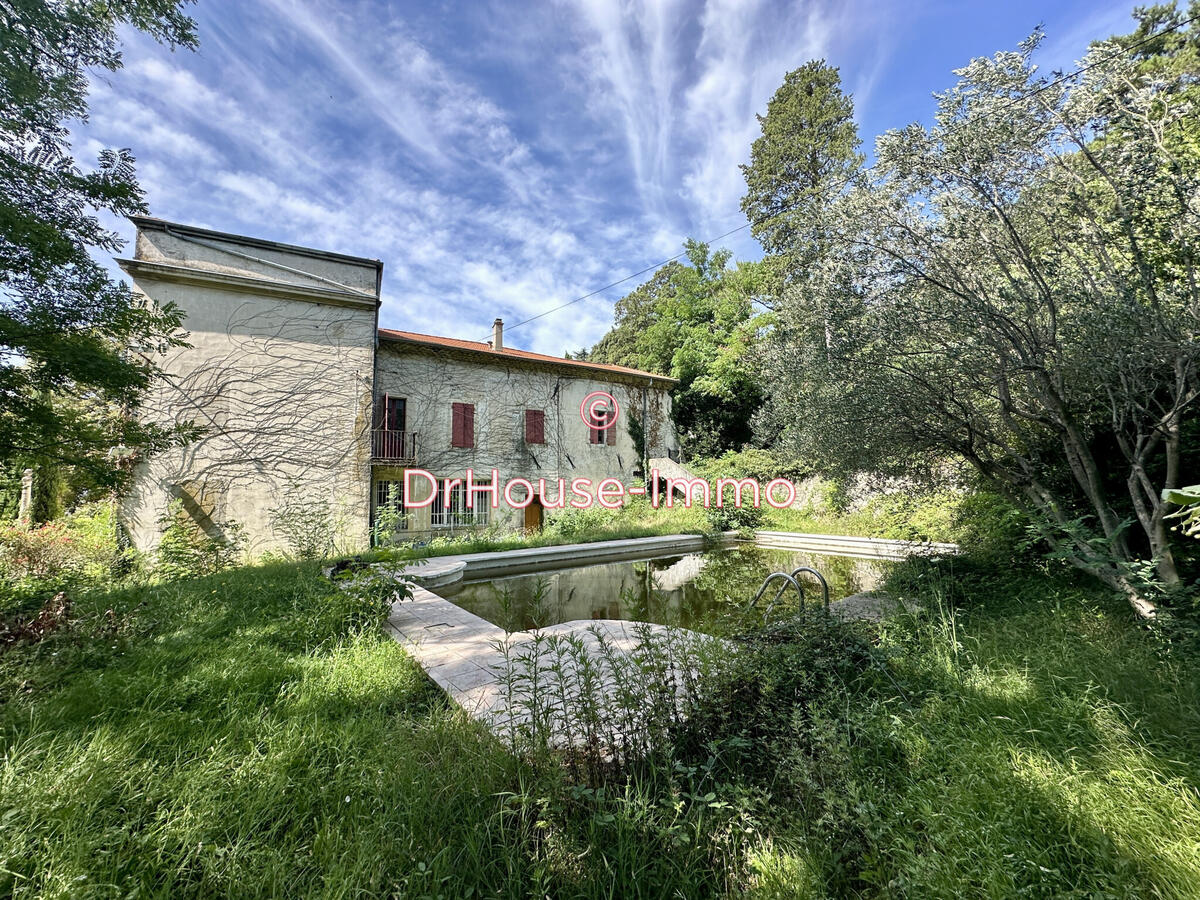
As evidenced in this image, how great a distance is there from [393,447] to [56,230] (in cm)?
757

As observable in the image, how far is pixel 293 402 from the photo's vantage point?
966cm

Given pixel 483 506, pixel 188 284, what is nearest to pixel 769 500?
pixel 483 506

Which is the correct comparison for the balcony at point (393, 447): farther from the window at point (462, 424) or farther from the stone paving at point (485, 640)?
the stone paving at point (485, 640)

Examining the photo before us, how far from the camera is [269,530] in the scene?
924 centimetres

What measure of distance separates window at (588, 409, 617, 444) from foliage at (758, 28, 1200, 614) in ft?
35.4

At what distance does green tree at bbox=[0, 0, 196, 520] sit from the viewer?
12.5 feet

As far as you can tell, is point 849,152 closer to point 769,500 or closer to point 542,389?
point 769,500

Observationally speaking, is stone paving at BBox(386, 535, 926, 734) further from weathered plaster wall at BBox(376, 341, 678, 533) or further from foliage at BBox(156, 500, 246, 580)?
weathered plaster wall at BBox(376, 341, 678, 533)

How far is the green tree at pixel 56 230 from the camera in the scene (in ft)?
12.5

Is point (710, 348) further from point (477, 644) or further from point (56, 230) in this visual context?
point (56, 230)

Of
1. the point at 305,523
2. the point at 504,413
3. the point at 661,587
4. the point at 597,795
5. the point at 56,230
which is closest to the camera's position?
the point at 597,795

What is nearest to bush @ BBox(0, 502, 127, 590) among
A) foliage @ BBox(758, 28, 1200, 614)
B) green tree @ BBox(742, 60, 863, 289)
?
foliage @ BBox(758, 28, 1200, 614)

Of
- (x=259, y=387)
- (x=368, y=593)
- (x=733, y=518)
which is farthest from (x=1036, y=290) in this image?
(x=259, y=387)

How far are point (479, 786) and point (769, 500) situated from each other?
1443cm
